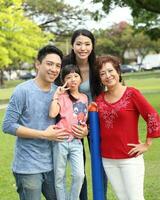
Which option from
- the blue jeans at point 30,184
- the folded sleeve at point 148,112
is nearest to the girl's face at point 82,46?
the folded sleeve at point 148,112

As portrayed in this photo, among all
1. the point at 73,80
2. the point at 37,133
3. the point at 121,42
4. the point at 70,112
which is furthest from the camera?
the point at 121,42

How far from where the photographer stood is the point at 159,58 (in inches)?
3856

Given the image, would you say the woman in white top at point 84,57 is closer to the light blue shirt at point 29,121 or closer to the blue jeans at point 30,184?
the light blue shirt at point 29,121

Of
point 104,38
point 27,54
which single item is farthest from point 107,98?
point 104,38

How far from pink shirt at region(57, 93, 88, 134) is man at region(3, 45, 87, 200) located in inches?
5.0

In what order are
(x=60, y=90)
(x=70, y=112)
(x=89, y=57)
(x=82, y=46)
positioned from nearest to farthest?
1. (x=60, y=90)
2. (x=70, y=112)
3. (x=82, y=46)
4. (x=89, y=57)

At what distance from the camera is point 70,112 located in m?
4.32

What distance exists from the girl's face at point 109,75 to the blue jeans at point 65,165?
0.58 meters

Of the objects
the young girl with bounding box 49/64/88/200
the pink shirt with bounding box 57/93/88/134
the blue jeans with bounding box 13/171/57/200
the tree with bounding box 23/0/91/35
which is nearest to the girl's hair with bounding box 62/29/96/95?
the young girl with bounding box 49/64/88/200

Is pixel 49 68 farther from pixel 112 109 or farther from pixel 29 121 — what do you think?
pixel 112 109

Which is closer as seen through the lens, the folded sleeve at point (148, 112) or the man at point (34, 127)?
the man at point (34, 127)

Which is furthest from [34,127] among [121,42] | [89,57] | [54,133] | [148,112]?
[121,42]

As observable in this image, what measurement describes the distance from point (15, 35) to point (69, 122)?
29.1 metres

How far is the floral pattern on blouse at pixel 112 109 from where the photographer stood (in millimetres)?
4211
